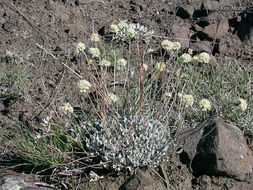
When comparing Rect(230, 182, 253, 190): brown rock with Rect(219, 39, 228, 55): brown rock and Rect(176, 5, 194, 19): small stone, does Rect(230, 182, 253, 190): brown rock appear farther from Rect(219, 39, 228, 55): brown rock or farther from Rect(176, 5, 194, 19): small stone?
Rect(176, 5, 194, 19): small stone

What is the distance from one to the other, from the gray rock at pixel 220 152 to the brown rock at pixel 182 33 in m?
1.78

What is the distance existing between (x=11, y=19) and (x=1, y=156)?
2512 mm

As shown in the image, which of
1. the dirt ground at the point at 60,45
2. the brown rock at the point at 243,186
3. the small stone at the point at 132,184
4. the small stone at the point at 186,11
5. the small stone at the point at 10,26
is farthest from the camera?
the small stone at the point at 186,11

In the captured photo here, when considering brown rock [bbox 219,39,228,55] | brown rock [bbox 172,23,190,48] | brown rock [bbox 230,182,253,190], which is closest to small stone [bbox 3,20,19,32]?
brown rock [bbox 172,23,190,48]

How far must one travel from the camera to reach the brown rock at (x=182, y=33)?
4617 mm

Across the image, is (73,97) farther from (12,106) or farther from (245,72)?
(245,72)

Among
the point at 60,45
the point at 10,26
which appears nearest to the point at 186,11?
the point at 60,45

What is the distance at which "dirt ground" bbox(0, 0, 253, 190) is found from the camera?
→ 3029mm

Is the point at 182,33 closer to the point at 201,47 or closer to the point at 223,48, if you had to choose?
the point at 201,47

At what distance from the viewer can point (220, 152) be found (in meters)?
2.93

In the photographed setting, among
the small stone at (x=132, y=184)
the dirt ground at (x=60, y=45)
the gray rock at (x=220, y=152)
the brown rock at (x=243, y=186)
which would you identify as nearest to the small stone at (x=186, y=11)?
the dirt ground at (x=60, y=45)

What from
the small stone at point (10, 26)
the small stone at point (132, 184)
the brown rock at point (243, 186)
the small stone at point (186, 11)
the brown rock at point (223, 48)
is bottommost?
the small stone at point (132, 184)

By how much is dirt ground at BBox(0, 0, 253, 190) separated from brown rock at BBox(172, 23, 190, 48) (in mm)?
119

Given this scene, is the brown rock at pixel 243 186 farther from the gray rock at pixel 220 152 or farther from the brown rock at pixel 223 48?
the brown rock at pixel 223 48
